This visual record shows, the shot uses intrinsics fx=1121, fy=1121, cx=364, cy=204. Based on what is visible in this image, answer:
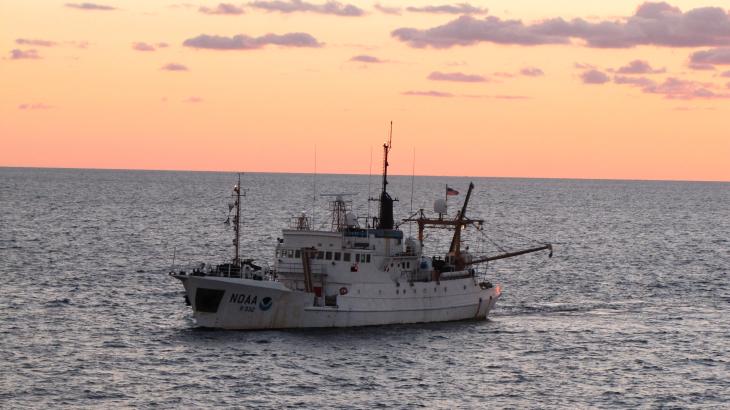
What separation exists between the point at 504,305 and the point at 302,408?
3529cm

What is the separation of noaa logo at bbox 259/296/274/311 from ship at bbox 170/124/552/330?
0.19ft

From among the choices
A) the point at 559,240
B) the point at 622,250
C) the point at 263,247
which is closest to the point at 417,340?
the point at 263,247

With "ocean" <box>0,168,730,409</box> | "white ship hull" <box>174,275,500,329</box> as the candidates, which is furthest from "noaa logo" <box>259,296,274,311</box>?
"ocean" <box>0,168,730,409</box>

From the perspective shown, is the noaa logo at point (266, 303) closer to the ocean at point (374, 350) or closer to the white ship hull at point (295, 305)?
the white ship hull at point (295, 305)

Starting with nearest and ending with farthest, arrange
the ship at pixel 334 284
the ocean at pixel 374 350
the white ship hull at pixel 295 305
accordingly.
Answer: the ocean at pixel 374 350
the white ship hull at pixel 295 305
the ship at pixel 334 284

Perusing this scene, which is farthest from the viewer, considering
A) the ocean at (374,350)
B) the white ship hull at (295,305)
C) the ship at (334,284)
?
the ship at (334,284)

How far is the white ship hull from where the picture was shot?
216 ft

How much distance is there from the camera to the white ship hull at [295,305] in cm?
6588

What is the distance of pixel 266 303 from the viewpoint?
6644 centimetres

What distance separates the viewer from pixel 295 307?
220ft

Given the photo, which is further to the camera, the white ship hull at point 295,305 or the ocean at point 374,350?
the white ship hull at point 295,305

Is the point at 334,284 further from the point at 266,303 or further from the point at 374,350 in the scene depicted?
the point at 374,350

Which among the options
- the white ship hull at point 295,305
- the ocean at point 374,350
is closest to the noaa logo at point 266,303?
the white ship hull at point 295,305

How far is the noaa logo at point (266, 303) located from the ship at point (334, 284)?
59 millimetres
